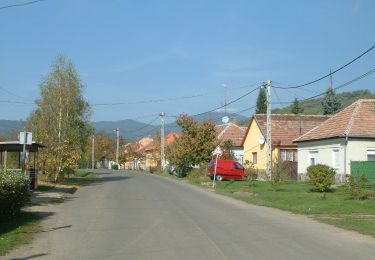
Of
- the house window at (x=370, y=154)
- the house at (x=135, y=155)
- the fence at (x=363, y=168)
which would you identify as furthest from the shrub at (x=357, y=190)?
the house at (x=135, y=155)

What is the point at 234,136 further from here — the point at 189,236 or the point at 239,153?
the point at 189,236

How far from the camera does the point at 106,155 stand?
12912cm

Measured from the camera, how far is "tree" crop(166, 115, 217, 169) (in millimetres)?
53594

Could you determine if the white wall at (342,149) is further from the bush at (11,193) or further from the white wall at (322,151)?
the bush at (11,193)

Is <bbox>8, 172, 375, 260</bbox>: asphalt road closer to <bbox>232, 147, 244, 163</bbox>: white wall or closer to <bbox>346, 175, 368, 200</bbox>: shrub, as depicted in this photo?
<bbox>346, 175, 368, 200</bbox>: shrub

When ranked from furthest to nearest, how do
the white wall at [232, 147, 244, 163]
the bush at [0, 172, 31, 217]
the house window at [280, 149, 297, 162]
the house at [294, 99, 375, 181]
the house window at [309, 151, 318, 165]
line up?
the white wall at [232, 147, 244, 163], the house window at [280, 149, 297, 162], the house window at [309, 151, 318, 165], the house at [294, 99, 375, 181], the bush at [0, 172, 31, 217]

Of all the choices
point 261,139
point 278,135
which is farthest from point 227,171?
point 278,135

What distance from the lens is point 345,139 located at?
3516 centimetres

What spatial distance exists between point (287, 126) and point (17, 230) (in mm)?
40466

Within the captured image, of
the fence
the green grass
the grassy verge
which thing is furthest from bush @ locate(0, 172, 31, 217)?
the fence

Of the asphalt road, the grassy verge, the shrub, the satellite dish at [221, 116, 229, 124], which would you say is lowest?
the asphalt road

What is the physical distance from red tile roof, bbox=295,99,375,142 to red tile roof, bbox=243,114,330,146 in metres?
8.49

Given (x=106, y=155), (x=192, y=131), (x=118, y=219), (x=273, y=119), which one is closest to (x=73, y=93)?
(x=192, y=131)

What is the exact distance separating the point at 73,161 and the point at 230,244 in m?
30.1
